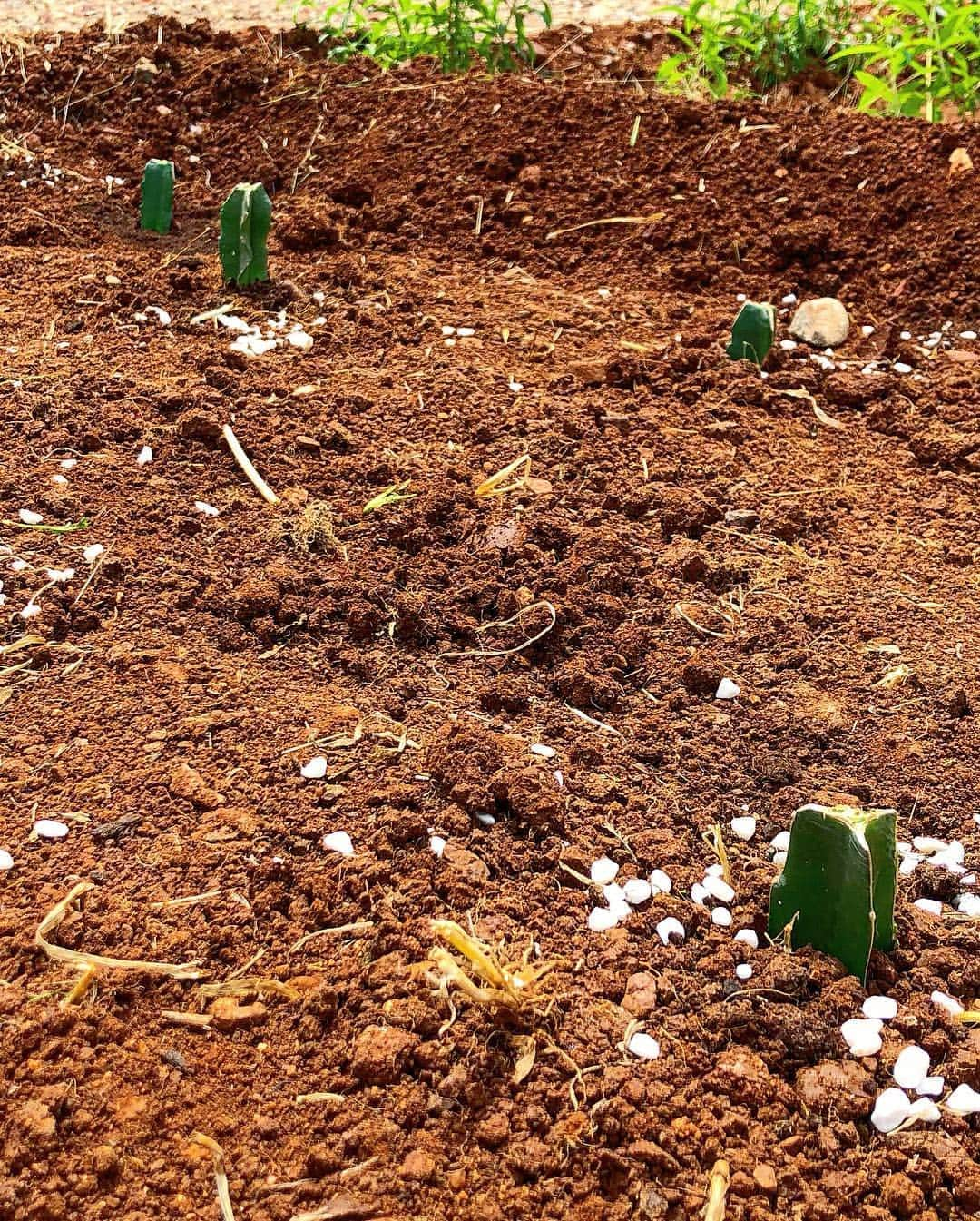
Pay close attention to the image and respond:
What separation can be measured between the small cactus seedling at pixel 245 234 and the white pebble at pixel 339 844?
1.72m

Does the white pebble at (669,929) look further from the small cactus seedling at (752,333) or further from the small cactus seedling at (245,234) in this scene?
the small cactus seedling at (245,234)

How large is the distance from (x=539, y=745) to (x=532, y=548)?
475 mm

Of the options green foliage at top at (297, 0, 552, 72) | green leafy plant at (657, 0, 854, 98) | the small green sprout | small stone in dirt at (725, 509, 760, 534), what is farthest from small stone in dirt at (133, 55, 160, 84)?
small stone in dirt at (725, 509, 760, 534)

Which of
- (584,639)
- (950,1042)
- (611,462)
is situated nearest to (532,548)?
(584,639)

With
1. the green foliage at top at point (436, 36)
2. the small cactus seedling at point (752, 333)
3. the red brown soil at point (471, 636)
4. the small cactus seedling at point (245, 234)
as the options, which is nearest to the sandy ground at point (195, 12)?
the green foliage at top at point (436, 36)

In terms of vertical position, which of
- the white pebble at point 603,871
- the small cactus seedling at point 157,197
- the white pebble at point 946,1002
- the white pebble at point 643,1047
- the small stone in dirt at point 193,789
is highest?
the small cactus seedling at point 157,197

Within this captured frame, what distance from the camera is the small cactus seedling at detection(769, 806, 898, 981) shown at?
141 centimetres

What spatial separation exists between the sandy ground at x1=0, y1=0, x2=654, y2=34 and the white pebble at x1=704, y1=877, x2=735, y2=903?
3664 mm

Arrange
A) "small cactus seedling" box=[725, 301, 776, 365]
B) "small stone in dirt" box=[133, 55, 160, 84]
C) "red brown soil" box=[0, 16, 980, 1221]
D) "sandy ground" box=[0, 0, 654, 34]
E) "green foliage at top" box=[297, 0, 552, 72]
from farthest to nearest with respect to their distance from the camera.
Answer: "sandy ground" box=[0, 0, 654, 34] < "green foliage at top" box=[297, 0, 552, 72] < "small stone in dirt" box=[133, 55, 160, 84] < "small cactus seedling" box=[725, 301, 776, 365] < "red brown soil" box=[0, 16, 980, 1221]

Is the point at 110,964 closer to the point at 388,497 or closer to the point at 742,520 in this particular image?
the point at 388,497

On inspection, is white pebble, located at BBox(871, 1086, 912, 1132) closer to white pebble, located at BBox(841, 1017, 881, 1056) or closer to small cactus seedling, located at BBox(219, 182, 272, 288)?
white pebble, located at BBox(841, 1017, 881, 1056)

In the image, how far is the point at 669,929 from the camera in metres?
1.56

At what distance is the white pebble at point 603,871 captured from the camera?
162 cm

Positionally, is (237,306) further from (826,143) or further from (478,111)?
(826,143)
